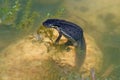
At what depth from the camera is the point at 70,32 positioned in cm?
720

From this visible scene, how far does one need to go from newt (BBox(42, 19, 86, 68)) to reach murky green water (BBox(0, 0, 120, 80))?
68 centimetres

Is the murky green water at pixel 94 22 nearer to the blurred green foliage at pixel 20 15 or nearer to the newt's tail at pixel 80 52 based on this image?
the blurred green foliage at pixel 20 15

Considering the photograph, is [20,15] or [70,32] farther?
[20,15]

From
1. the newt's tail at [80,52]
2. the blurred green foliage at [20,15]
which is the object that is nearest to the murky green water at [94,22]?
the blurred green foliage at [20,15]

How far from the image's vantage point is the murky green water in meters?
7.60

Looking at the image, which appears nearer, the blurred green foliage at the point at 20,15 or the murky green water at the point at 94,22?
the murky green water at the point at 94,22

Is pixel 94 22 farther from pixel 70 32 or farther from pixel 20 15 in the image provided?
pixel 20 15

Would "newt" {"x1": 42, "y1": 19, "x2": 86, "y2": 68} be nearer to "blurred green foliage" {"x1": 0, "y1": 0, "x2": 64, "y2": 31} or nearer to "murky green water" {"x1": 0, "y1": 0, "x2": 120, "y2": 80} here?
"murky green water" {"x1": 0, "y1": 0, "x2": 120, "y2": 80}

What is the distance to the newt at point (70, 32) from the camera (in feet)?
23.2

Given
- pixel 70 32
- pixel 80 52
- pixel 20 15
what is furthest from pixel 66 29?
pixel 20 15

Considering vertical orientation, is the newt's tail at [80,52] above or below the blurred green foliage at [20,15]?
below

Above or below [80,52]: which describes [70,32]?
above

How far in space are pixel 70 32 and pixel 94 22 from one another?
1.60 metres

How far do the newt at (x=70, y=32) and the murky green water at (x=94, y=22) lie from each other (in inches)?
26.8
